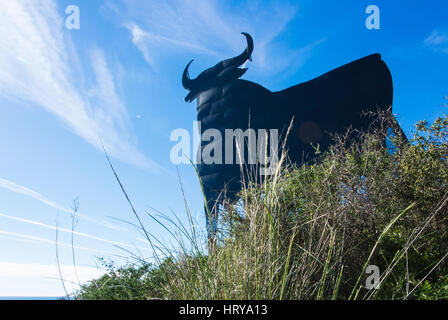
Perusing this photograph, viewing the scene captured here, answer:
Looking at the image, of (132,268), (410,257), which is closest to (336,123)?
(410,257)

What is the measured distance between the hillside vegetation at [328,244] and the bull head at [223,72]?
4.46 meters

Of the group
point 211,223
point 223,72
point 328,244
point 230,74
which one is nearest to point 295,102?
point 230,74

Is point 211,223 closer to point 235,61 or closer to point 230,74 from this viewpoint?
point 230,74

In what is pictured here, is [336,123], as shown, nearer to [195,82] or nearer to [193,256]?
[195,82]

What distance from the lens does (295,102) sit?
891cm

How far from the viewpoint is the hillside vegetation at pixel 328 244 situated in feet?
6.40

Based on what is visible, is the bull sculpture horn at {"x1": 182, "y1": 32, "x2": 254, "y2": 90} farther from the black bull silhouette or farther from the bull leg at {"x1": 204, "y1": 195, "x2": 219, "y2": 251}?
the bull leg at {"x1": 204, "y1": 195, "x2": 219, "y2": 251}

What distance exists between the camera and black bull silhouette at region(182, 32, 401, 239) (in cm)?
827

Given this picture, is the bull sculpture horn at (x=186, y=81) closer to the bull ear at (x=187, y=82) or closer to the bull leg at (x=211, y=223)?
the bull ear at (x=187, y=82)

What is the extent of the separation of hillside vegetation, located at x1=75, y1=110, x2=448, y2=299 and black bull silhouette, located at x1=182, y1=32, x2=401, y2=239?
3.73 metres

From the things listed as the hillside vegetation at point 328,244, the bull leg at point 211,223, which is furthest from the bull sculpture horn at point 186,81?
the bull leg at point 211,223

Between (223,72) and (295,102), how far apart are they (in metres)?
2.03
